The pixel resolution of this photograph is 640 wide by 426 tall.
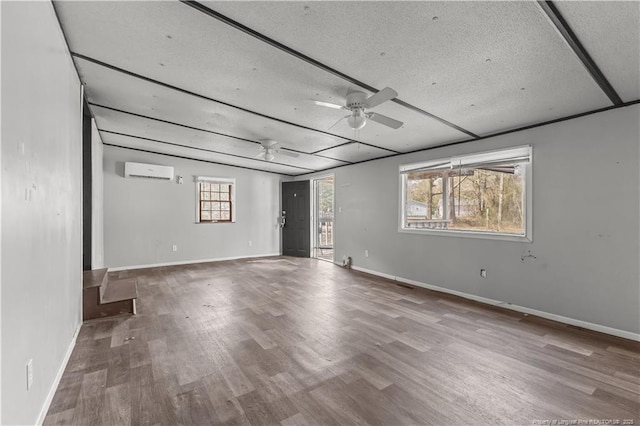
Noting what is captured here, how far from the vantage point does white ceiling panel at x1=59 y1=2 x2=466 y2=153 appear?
6.11ft

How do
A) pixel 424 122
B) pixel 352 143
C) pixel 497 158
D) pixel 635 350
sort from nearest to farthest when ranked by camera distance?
pixel 635 350
pixel 424 122
pixel 497 158
pixel 352 143

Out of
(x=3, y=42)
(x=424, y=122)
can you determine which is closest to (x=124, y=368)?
(x=3, y=42)

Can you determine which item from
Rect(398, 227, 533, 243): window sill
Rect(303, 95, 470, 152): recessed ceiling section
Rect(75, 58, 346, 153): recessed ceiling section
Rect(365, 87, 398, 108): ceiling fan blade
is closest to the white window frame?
Rect(75, 58, 346, 153): recessed ceiling section

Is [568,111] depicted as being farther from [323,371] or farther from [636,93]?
[323,371]

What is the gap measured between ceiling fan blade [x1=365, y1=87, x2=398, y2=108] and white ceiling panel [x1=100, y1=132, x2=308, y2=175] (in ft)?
13.9

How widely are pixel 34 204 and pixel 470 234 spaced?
4.69m

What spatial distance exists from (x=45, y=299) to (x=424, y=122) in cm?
391

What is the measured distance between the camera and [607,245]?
3004mm

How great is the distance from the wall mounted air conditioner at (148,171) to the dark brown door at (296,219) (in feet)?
9.98

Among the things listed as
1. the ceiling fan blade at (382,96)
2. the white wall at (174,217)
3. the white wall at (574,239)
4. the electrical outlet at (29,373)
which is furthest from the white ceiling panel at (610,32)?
the white wall at (174,217)

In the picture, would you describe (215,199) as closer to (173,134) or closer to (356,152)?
(173,134)

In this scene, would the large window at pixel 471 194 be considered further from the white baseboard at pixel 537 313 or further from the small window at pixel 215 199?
the small window at pixel 215 199

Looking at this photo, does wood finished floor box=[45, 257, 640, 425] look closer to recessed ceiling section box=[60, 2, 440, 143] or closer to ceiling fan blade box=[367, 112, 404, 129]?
ceiling fan blade box=[367, 112, 404, 129]

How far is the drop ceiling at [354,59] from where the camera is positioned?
175 cm
